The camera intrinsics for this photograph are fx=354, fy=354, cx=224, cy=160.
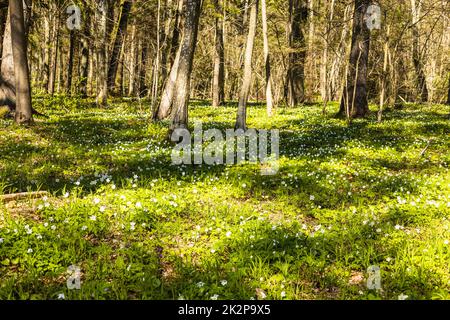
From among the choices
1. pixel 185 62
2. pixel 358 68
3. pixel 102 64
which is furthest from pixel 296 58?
pixel 185 62

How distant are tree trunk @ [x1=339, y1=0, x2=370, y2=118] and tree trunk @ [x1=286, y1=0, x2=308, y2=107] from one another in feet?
29.8

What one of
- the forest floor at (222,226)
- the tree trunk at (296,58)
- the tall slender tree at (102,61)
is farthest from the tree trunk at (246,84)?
the tree trunk at (296,58)

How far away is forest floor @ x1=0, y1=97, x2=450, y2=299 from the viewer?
4.61 metres

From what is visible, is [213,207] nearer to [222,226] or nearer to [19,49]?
[222,226]

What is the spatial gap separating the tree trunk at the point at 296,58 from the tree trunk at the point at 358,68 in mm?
9079

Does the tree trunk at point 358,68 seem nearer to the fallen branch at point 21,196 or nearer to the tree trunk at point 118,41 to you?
the fallen branch at point 21,196

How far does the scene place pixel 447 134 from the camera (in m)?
14.9

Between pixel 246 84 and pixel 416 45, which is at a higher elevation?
pixel 416 45

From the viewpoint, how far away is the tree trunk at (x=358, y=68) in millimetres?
18688

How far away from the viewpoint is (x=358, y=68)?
1916 cm

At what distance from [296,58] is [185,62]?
73.2ft

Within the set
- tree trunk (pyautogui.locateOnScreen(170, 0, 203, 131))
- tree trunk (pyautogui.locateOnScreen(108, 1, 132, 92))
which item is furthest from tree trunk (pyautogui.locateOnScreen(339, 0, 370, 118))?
tree trunk (pyautogui.locateOnScreen(108, 1, 132, 92))

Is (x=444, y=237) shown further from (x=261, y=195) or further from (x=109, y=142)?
(x=109, y=142)
